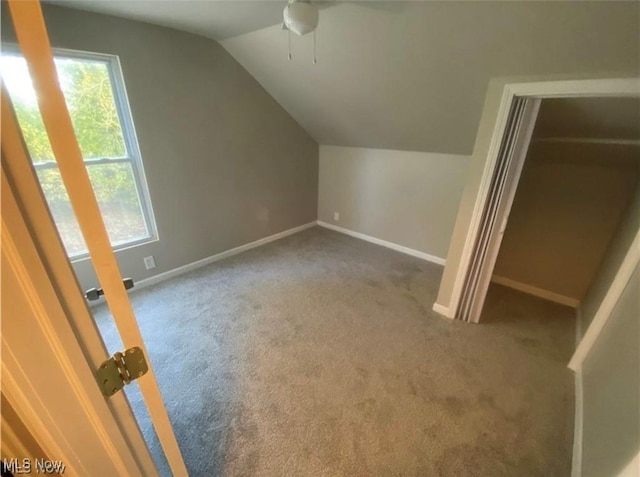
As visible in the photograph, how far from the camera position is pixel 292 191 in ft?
12.7

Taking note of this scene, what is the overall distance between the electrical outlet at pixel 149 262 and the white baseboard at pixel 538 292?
11.4ft

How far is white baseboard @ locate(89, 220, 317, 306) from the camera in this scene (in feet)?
8.94

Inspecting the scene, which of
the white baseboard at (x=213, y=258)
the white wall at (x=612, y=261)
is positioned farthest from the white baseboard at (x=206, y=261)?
the white wall at (x=612, y=261)

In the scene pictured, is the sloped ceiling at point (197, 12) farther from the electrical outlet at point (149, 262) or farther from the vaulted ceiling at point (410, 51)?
the electrical outlet at point (149, 262)

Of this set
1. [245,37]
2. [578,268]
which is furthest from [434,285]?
[245,37]

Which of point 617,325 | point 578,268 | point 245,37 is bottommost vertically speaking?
point 578,268

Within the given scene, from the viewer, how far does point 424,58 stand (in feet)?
6.23

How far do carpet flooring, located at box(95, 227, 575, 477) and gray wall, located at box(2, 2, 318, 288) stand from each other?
1.84ft

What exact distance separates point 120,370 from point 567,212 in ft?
10.7

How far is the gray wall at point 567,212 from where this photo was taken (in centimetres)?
224

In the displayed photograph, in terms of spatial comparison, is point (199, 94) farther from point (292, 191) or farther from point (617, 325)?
point (617, 325)

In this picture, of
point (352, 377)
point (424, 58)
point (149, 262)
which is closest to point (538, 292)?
point (352, 377)

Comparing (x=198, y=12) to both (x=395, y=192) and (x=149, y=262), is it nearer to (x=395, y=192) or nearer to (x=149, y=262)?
(x=149, y=262)

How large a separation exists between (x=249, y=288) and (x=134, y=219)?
4.06ft
